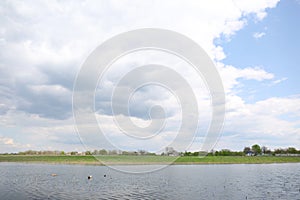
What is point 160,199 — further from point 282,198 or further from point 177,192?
Answer: point 282,198

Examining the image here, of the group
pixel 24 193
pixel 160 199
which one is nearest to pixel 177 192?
pixel 160 199

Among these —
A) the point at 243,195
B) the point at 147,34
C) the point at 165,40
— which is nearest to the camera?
the point at 243,195

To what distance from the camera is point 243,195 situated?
38.6m

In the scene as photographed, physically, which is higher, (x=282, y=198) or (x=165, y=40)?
(x=165, y=40)

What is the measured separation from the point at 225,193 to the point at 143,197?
11976mm

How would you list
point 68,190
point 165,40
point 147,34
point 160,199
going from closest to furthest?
point 160,199, point 68,190, point 147,34, point 165,40

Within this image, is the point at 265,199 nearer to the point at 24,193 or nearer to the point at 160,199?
the point at 160,199

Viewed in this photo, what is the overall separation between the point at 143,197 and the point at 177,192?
255 inches

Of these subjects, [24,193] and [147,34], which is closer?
[24,193]

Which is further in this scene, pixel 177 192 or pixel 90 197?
pixel 177 192

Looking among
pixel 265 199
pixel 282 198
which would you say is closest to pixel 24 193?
pixel 265 199

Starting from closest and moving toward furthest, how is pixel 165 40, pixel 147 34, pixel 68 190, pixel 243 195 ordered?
pixel 243 195, pixel 68 190, pixel 147 34, pixel 165 40

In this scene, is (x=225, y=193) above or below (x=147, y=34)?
below

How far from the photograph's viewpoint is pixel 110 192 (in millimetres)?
40656
